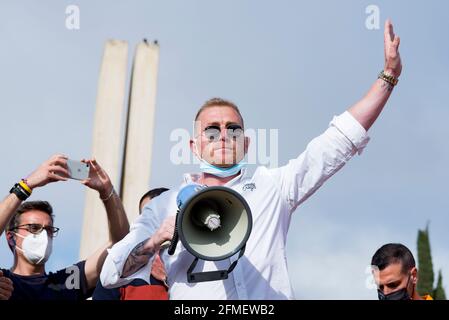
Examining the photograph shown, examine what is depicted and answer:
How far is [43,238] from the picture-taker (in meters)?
5.68

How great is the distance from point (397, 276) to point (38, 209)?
2.88 m

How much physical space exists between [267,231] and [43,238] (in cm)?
253

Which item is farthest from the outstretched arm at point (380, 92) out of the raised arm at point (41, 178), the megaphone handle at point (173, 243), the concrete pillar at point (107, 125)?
the concrete pillar at point (107, 125)

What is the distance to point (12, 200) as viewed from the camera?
5020 millimetres

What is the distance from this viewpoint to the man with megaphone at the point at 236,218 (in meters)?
3.58

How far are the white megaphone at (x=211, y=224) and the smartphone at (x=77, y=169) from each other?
4.09ft

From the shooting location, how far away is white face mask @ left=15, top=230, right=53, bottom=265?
5598mm

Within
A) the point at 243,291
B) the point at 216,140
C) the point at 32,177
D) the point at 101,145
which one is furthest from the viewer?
the point at 101,145

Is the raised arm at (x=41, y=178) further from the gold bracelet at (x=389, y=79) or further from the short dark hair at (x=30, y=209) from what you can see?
the gold bracelet at (x=389, y=79)

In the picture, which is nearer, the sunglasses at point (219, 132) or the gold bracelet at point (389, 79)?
the gold bracelet at point (389, 79)

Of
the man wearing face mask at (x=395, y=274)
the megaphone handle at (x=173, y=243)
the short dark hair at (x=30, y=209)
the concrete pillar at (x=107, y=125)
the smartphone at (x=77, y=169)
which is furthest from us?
the concrete pillar at (x=107, y=125)
